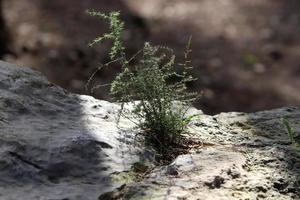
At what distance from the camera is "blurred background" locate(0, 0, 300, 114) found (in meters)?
6.77

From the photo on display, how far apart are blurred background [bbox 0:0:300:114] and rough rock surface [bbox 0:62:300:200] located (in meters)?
3.46

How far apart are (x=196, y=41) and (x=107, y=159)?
583 centimetres

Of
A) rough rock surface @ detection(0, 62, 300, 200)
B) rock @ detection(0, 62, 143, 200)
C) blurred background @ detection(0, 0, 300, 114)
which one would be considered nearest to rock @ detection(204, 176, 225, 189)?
rough rock surface @ detection(0, 62, 300, 200)

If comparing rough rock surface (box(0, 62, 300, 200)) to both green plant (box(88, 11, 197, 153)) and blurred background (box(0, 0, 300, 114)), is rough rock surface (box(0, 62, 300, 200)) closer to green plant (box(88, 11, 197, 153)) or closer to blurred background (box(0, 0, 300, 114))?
green plant (box(88, 11, 197, 153))

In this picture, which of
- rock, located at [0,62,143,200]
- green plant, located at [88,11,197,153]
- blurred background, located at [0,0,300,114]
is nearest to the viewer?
rock, located at [0,62,143,200]

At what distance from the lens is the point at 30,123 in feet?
8.48

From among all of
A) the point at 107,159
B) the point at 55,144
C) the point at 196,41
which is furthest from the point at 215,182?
the point at 196,41

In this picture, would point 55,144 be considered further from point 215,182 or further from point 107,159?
point 215,182

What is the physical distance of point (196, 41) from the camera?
7.98 meters

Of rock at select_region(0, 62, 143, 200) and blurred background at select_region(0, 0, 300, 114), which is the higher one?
blurred background at select_region(0, 0, 300, 114)

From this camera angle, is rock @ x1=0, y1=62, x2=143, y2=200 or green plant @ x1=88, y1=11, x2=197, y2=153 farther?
green plant @ x1=88, y1=11, x2=197, y2=153

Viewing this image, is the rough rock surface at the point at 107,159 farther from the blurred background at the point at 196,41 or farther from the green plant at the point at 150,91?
the blurred background at the point at 196,41

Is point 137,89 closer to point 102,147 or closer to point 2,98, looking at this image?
point 102,147

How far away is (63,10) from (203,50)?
223 cm
